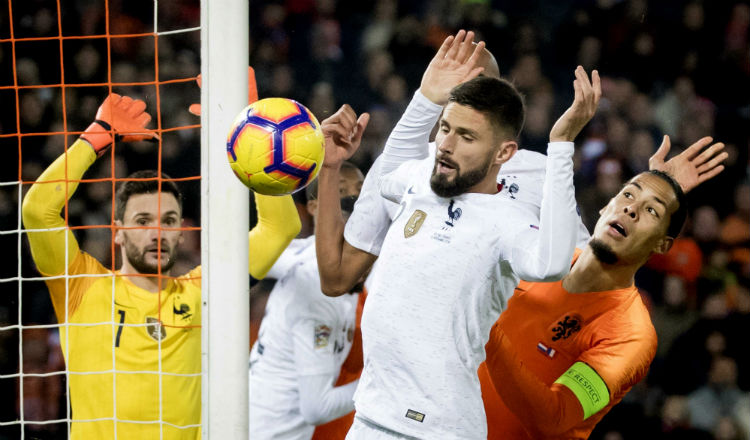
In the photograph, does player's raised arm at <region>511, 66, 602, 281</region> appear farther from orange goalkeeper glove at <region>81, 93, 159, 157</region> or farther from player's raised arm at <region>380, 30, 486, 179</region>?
orange goalkeeper glove at <region>81, 93, 159, 157</region>

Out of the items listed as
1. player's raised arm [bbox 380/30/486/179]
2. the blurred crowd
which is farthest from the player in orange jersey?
the blurred crowd

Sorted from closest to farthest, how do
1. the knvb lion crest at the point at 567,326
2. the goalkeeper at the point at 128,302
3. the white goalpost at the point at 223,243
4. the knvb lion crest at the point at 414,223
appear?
1. the knvb lion crest at the point at 414,223
2. the white goalpost at the point at 223,243
3. the knvb lion crest at the point at 567,326
4. the goalkeeper at the point at 128,302

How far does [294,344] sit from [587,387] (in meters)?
1.44

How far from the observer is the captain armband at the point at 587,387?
2924 millimetres

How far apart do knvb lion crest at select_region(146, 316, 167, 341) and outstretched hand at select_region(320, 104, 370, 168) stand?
1008 millimetres

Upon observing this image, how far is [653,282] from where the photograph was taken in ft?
19.1

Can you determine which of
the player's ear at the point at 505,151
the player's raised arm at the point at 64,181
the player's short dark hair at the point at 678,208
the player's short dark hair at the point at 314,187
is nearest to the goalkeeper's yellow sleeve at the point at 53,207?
the player's raised arm at the point at 64,181

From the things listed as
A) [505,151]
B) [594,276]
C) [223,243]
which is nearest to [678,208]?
[594,276]

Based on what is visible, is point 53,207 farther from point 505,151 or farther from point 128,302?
point 505,151

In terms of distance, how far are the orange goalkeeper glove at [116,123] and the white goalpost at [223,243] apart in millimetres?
722

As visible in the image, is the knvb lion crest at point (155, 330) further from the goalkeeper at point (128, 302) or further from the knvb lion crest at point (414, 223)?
the knvb lion crest at point (414, 223)

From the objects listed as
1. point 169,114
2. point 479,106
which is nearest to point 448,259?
point 479,106

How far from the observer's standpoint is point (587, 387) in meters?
2.95

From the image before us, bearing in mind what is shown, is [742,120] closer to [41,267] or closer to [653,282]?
[653,282]
